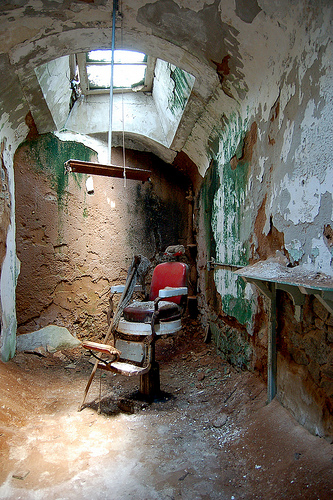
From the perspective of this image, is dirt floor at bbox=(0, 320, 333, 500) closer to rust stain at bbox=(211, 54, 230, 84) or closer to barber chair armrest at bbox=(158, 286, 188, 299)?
barber chair armrest at bbox=(158, 286, 188, 299)

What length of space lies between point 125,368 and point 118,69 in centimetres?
337

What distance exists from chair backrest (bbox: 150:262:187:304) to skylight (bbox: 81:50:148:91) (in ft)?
7.84

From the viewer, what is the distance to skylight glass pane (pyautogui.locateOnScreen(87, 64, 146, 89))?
12.3ft

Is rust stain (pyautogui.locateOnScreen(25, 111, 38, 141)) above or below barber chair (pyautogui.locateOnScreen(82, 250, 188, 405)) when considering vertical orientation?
above

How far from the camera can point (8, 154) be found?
325 cm

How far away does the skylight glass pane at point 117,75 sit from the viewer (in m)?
3.75

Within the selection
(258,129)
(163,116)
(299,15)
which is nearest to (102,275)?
(163,116)

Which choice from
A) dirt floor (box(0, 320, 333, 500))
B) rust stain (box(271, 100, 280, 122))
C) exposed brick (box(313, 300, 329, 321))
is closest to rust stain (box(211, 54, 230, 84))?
rust stain (box(271, 100, 280, 122))

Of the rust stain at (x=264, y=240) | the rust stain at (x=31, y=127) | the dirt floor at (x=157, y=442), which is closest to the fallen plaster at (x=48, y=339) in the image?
the dirt floor at (x=157, y=442)

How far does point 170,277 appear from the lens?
309cm

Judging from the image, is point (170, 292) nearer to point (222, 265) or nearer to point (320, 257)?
point (222, 265)

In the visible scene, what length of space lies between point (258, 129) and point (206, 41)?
0.73m

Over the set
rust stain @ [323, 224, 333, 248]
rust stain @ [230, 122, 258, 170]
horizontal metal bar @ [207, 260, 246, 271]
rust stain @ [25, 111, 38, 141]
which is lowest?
horizontal metal bar @ [207, 260, 246, 271]

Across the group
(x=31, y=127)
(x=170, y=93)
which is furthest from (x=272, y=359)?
(x=31, y=127)
